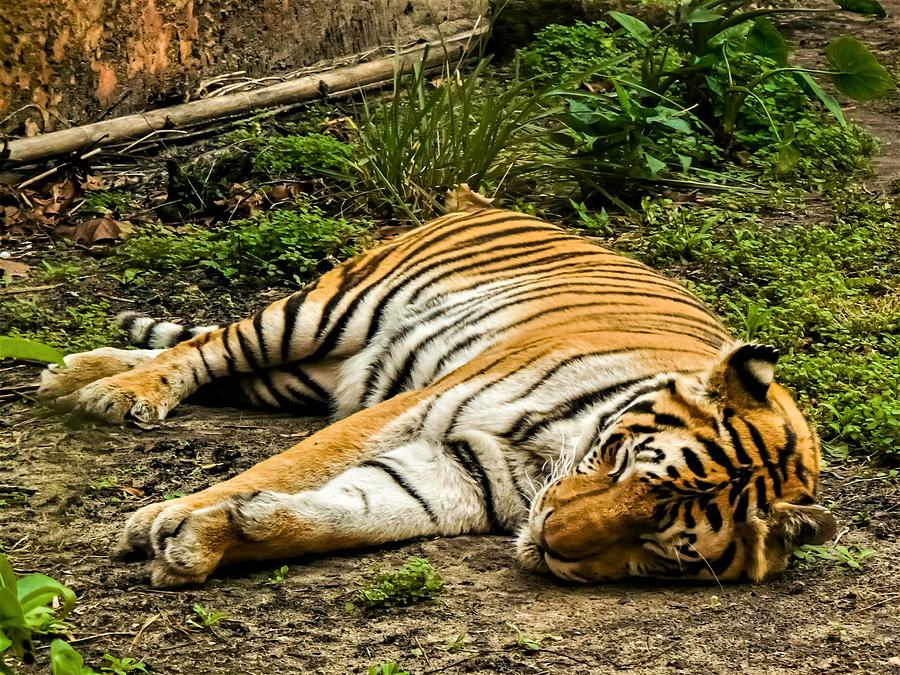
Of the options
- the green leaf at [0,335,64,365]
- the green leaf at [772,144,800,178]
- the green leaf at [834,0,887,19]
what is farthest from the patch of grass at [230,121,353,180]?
the green leaf at [0,335,64,365]

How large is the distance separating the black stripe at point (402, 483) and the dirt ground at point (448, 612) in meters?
0.10

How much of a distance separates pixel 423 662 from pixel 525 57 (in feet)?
20.5

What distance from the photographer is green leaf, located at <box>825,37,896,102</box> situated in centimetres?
682

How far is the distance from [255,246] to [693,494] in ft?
10.5

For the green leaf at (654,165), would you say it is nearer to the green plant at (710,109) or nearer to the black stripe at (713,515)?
the green plant at (710,109)

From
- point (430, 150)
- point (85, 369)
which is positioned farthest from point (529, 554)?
point (430, 150)

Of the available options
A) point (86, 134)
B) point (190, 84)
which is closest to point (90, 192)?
point (86, 134)

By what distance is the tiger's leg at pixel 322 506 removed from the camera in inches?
114

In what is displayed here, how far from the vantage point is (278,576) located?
9.77ft

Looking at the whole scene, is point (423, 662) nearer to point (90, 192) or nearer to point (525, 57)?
point (90, 192)

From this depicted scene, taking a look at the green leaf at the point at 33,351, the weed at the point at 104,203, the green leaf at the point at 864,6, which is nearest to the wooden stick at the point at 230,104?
the weed at the point at 104,203

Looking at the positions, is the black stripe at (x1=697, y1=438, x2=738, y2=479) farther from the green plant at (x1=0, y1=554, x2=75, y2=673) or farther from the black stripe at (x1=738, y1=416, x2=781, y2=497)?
the green plant at (x1=0, y1=554, x2=75, y2=673)

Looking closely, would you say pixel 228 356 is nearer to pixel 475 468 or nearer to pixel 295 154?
pixel 475 468

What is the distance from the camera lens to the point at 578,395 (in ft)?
11.1
